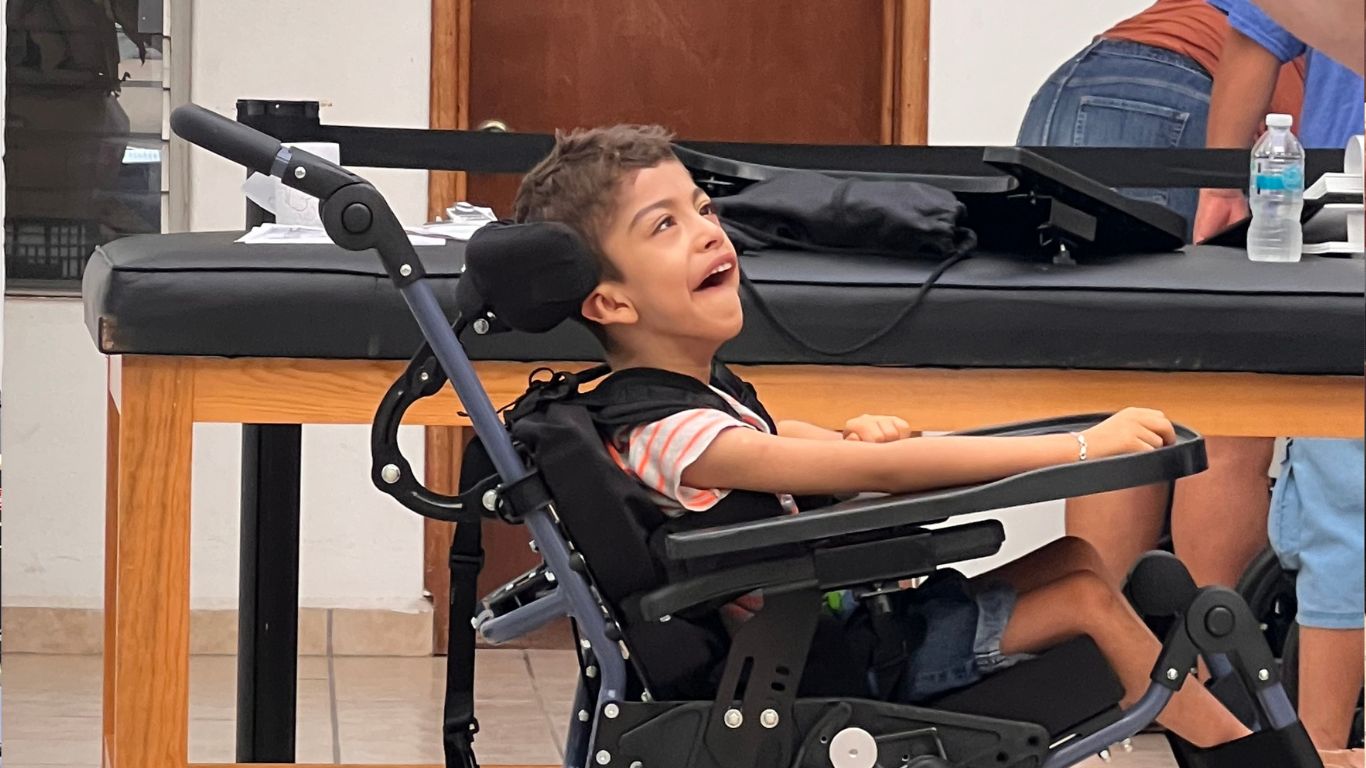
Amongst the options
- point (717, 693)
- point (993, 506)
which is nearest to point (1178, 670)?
point (993, 506)

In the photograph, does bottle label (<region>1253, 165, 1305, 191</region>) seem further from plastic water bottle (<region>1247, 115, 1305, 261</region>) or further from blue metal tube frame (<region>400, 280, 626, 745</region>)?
blue metal tube frame (<region>400, 280, 626, 745</region>)

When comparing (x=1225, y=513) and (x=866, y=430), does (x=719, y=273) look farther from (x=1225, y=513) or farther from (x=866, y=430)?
(x=1225, y=513)

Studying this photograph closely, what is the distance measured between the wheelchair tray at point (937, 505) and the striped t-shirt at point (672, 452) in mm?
145

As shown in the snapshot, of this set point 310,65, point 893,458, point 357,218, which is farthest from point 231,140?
point 310,65

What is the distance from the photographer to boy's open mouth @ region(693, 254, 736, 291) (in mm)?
1657

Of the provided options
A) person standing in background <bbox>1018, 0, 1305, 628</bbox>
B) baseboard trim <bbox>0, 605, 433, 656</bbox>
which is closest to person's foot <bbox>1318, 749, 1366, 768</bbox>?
person standing in background <bbox>1018, 0, 1305, 628</bbox>

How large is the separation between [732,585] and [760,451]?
149mm

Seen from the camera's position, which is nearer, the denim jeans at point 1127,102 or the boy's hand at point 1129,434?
the boy's hand at point 1129,434

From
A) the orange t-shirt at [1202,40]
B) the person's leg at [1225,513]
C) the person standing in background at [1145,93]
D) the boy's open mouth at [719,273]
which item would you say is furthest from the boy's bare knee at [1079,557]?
the orange t-shirt at [1202,40]

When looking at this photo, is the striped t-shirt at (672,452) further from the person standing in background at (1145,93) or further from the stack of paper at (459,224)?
the person standing in background at (1145,93)

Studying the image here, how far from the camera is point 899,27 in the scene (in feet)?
13.7

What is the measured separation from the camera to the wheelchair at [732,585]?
1409 millimetres

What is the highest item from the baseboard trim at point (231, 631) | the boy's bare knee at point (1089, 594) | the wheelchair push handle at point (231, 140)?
the wheelchair push handle at point (231, 140)

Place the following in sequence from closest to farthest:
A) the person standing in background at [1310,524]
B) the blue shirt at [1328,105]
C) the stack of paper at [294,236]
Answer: the stack of paper at [294,236] < the person standing in background at [1310,524] < the blue shirt at [1328,105]
